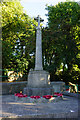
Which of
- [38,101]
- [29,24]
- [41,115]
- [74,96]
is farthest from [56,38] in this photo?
[41,115]

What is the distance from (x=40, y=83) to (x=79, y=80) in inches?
604

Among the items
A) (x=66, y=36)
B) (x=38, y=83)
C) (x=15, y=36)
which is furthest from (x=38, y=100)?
(x=15, y=36)

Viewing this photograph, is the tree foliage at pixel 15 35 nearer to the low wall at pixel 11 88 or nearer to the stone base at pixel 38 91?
the low wall at pixel 11 88

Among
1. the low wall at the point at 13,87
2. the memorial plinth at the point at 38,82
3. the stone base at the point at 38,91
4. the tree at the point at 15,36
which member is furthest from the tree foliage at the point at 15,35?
the stone base at the point at 38,91

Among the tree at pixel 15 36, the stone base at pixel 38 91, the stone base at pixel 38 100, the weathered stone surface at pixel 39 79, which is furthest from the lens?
the tree at pixel 15 36

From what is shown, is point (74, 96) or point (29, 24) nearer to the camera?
point (74, 96)

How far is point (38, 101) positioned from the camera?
368 inches

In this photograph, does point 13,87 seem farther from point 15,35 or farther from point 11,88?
point 15,35

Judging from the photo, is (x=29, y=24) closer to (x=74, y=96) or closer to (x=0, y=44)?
(x=0, y=44)

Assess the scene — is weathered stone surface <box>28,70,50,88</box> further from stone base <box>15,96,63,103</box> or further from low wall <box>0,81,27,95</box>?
low wall <box>0,81,27,95</box>

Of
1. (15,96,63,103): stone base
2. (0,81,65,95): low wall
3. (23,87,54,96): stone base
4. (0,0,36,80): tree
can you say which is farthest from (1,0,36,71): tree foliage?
(15,96,63,103): stone base

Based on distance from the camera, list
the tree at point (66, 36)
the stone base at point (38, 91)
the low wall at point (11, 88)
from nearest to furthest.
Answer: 1. the stone base at point (38, 91)
2. the low wall at point (11, 88)
3. the tree at point (66, 36)

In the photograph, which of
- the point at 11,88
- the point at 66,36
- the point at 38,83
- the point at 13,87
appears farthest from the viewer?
the point at 66,36

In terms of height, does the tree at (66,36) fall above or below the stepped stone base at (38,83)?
above
